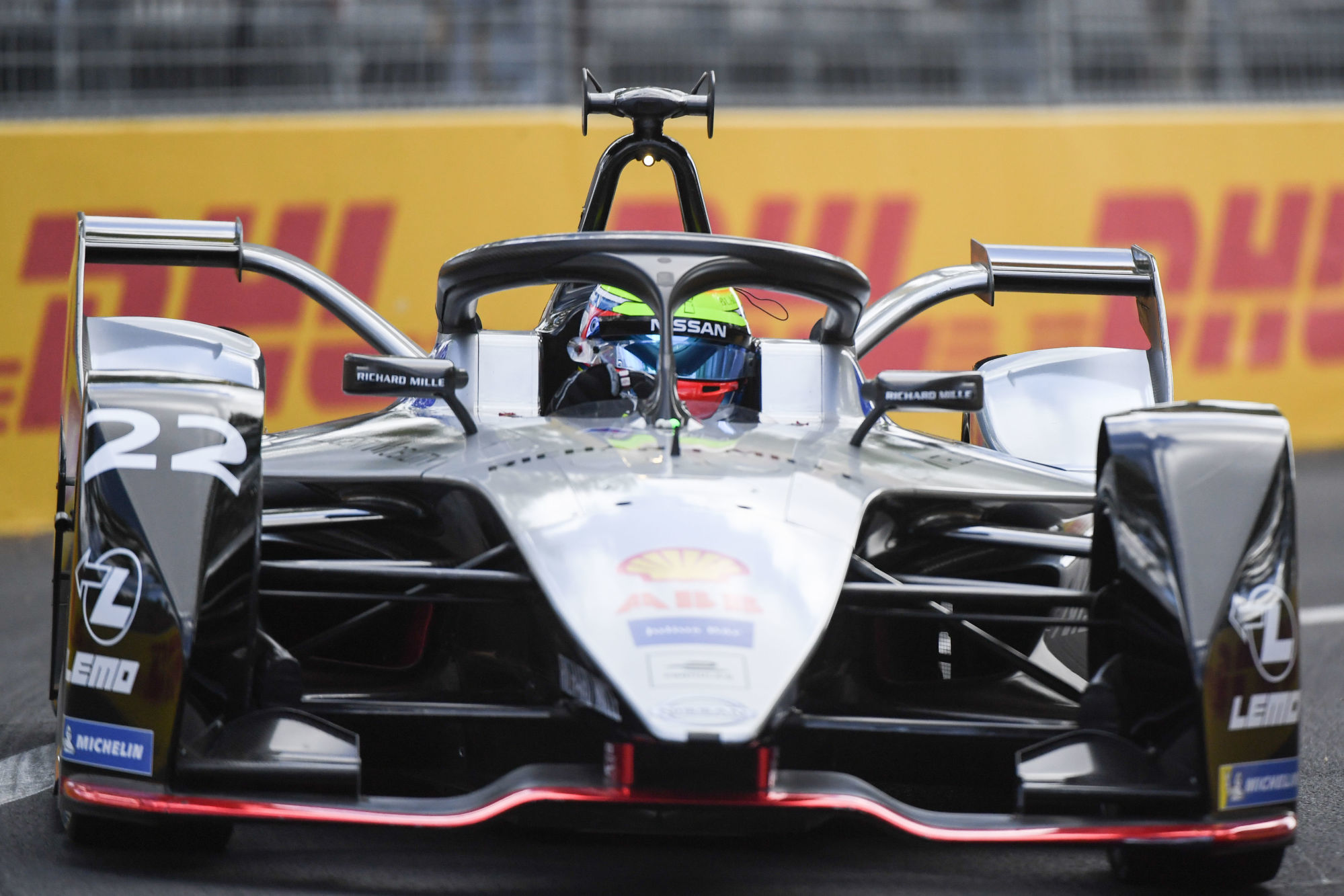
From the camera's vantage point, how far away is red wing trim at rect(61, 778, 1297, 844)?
A: 2598mm

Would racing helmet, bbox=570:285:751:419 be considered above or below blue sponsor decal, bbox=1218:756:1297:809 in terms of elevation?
above

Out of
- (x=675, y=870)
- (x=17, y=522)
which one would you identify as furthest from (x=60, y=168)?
(x=675, y=870)

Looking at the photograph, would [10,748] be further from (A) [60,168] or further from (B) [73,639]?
(A) [60,168]

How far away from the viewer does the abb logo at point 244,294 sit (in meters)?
8.21

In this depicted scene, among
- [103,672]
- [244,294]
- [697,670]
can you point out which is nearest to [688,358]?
[697,670]

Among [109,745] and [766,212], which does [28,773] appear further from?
[766,212]

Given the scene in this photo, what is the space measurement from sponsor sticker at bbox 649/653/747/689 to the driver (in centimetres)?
156

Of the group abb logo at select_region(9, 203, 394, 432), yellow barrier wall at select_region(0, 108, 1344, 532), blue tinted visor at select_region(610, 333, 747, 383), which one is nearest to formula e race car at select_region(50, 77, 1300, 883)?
blue tinted visor at select_region(610, 333, 747, 383)

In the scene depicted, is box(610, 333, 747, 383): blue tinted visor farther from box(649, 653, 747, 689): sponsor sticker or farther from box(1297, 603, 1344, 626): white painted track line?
box(1297, 603, 1344, 626): white painted track line

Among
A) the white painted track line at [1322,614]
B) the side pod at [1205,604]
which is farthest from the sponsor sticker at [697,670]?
the white painted track line at [1322,614]

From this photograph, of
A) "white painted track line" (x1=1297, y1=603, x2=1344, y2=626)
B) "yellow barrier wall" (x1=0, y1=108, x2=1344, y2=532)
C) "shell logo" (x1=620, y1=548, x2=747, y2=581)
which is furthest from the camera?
"yellow barrier wall" (x1=0, y1=108, x2=1344, y2=532)

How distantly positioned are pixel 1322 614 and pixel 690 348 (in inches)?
131

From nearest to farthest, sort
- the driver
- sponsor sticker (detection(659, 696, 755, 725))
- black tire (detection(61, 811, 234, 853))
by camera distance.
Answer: sponsor sticker (detection(659, 696, 755, 725)), black tire (detection(61, 811, 234, 853)), the driver

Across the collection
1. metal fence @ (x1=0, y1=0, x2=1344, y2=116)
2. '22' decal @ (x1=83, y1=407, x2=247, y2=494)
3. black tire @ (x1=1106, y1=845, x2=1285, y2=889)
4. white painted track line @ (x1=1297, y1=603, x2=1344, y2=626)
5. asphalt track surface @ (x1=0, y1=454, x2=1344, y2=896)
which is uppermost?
metal fence @ (x1=0, y1=0, x2=1344, y2=116)
